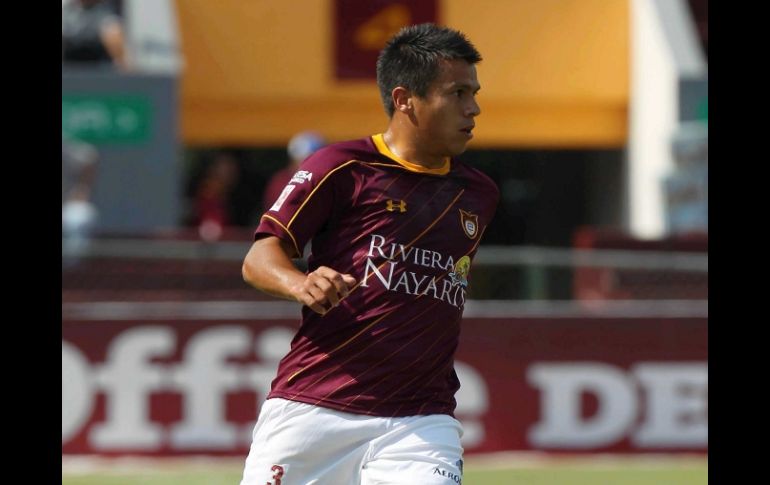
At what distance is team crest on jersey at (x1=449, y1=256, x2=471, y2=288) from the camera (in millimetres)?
6305

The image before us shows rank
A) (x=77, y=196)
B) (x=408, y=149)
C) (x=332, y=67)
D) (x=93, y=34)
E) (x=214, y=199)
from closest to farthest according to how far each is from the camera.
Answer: (x=408, y=149)
(x=77, y=196)
(x=214, y=199)
(x=93, y=34)
(x=332, y=67)

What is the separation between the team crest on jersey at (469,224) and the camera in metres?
6.35

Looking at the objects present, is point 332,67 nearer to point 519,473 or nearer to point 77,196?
point 77,196

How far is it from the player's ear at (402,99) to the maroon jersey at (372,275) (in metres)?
0.20

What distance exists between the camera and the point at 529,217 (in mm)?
20641

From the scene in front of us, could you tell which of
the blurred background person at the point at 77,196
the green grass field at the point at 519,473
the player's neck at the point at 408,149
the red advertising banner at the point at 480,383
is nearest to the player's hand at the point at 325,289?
the player's neck at the point at 408,149

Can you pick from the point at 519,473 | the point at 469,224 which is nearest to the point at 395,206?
the point at 469,224

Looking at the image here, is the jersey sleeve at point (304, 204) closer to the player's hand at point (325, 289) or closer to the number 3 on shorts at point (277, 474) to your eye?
the player's hand at point (325, 289)

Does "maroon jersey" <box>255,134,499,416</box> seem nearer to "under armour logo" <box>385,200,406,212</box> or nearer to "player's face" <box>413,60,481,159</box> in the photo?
"under armour logo" <box>385,200,406,212</box>

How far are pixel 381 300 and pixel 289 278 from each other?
51 cm

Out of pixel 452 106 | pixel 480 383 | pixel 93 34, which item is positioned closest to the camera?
pixel 452 106

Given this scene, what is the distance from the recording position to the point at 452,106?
6234 mm
